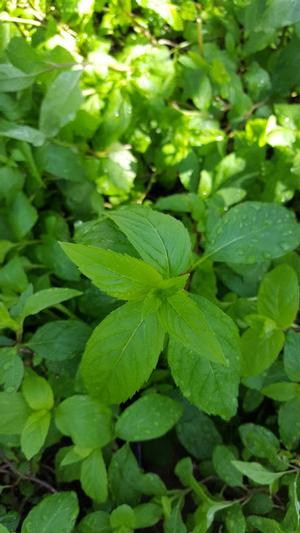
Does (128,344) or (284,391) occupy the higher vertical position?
(128,344)

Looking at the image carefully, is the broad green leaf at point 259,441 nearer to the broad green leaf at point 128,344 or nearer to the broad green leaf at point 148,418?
the broad green leaf at point 148,418

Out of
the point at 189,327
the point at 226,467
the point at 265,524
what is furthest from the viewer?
the point at 226,467

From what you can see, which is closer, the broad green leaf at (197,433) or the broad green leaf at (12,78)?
the broad green leaf at (12,78)

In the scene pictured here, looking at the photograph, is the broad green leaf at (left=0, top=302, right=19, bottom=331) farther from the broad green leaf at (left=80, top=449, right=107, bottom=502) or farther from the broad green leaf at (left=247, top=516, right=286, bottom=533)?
the broad green leaf at (left=247, top=516, right=286, bottom=533)

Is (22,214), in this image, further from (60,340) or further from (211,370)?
(211,370)

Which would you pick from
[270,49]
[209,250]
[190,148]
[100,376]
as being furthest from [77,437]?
[270,49]

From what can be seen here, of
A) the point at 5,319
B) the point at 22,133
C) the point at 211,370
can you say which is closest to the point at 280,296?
the point at 211,370

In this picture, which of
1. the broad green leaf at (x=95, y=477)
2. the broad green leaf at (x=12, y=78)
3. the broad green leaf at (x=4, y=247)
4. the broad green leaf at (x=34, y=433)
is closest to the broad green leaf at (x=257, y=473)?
the broad green leaf at (x=95, y=477)
